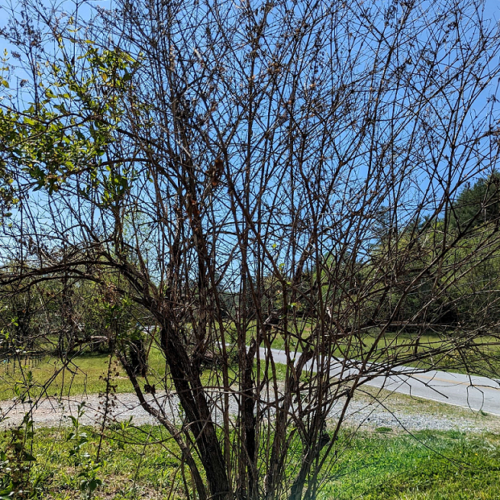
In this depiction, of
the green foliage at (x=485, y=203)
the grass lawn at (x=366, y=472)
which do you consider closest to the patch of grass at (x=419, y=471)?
the grass lawn at (x=366, y=472)

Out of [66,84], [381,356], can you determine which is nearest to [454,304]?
[381,356]

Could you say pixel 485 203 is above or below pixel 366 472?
above

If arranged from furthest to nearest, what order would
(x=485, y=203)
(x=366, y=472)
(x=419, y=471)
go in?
(x=366, y=472) < (x=419, y=471) < (x=485, y=203)

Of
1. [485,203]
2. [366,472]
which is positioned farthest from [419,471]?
[485,203]

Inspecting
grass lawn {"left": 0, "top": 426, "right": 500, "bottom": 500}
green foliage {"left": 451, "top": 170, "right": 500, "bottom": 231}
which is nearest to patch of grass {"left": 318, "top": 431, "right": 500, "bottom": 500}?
grass lawn {"left": 0, "top": 426, "right": 500, "bottom": 500}

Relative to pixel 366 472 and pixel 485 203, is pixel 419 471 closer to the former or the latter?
pixel 366 472

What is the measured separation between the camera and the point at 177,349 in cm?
275

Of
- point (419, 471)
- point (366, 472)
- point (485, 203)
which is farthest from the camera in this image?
point (366, 472)

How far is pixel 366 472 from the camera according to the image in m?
5.59

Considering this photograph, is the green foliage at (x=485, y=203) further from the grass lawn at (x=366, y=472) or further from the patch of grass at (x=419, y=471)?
the grass lawn at (x=366, y=472)

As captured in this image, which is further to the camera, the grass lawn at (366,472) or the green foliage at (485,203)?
the grass lawn at (366,472)

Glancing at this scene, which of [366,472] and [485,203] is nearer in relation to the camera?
[485,203]

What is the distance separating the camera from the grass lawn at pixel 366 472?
4691 millimetres

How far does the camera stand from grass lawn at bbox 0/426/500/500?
4691 millimetres
